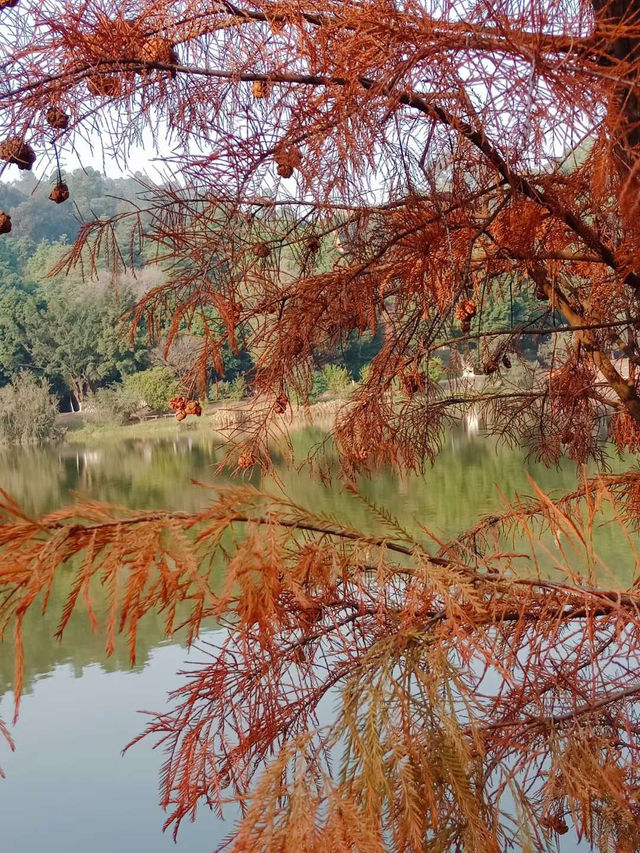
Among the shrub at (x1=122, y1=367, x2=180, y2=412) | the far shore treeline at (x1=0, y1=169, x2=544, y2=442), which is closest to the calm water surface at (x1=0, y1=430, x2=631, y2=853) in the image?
the shrub at (x1=122, y1=367, x2=180, y2=412)

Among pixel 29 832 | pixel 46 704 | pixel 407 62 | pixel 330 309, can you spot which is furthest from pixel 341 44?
pixel 46 704

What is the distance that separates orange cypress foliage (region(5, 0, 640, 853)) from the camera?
0.58 metres

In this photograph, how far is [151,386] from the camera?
450 inches

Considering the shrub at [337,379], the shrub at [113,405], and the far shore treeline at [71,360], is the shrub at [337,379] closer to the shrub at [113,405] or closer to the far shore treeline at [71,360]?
the far shore treeline at [71,360]

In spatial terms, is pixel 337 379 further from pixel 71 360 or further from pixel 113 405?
pixel 71 360

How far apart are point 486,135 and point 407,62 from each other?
181 millimetres

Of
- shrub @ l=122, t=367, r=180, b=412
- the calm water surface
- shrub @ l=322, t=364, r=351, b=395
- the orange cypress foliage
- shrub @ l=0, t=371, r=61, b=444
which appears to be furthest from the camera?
shrub @ l=0, t=371, r=61, b=444

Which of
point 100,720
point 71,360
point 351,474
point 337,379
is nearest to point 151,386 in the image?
point 71,360

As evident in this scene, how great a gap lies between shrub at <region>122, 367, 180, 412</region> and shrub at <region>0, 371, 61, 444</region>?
1.29 m

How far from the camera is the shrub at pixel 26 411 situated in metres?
12.1

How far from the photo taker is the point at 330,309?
133cm

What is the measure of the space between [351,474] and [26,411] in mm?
11639

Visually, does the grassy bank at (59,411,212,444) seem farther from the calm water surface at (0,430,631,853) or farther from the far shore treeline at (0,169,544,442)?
the calm water surface at (0,430,631,853)

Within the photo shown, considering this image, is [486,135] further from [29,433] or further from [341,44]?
[29,433]
